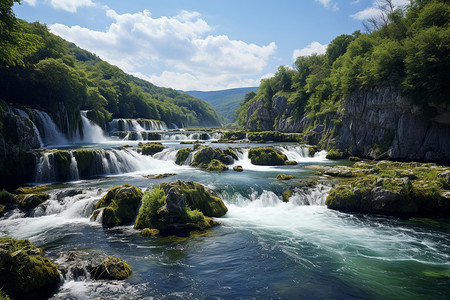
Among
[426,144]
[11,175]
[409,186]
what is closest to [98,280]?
[409,186]

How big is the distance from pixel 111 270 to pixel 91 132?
50.5m

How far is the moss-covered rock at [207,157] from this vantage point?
1178 inches

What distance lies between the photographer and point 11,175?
20.2 m

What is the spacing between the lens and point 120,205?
13406 mm

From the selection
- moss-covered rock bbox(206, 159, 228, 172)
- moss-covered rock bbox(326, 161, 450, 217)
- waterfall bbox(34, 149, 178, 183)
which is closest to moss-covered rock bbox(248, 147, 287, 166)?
moss-covered rock bbox(206, 159, 228, 172)

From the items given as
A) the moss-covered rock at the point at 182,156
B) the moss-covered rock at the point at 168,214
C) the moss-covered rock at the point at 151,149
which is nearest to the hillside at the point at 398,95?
the moss-covered rock at the point at 182,156

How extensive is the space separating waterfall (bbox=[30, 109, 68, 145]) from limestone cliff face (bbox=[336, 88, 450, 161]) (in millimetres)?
44640

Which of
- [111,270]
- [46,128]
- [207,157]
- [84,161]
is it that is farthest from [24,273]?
[46,128]

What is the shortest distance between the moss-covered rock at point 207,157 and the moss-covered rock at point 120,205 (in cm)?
1546

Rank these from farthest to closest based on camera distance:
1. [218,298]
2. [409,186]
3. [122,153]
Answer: [122,153] < [409,186] < [218,298]

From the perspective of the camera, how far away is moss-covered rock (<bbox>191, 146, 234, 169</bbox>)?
98.2 feet

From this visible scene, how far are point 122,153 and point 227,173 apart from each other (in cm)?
1267

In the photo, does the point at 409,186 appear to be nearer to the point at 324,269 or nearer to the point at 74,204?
the point at 324,269

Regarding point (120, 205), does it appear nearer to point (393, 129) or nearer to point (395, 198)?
point (395, 198)
